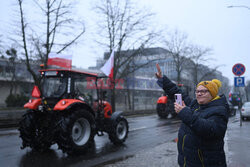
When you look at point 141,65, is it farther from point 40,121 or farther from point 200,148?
point 200,148

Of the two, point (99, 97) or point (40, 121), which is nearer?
point (40, 121)

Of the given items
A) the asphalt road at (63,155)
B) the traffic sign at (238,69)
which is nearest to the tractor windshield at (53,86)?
the asphalt road at (63,155)

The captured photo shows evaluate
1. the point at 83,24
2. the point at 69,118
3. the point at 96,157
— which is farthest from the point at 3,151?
the point at 83,24

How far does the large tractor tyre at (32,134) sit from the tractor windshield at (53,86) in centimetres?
76

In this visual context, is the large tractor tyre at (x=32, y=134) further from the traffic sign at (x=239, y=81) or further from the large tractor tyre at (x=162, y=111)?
the large tractor tyre at (x=162, y=111)

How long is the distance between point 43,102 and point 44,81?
0.63 metres

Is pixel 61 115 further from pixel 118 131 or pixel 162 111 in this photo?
pixel 162 111

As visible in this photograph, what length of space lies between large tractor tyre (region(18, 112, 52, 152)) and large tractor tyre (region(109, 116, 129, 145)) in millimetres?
2000

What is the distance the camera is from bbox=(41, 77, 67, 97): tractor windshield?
695cm

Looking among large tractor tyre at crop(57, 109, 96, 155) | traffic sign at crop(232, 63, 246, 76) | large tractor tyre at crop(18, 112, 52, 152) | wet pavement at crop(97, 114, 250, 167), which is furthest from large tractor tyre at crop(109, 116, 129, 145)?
traffic sign at crop(232, 63, 246, 76)

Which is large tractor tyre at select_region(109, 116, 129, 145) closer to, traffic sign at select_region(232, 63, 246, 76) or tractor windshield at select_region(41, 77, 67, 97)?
tractor windshield at select_region(41, 77, 67, 97)

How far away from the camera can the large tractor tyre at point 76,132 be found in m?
6.29

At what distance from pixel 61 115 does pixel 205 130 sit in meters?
4.88

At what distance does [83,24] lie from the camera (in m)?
19.1
